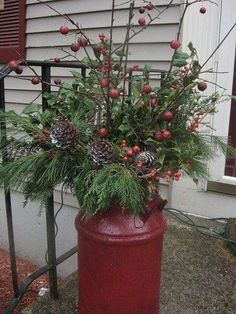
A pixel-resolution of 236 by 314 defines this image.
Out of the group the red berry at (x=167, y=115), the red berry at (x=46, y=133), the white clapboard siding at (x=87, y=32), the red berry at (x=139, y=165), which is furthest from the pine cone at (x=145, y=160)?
the white clapboard siding at (x=87, y=32)

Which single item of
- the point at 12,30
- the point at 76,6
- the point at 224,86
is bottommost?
the point at 224,86

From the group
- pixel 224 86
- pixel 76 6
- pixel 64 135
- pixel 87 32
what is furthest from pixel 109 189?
pixel 76 6

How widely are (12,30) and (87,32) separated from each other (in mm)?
965

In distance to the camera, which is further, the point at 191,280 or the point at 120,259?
the point at 191,280

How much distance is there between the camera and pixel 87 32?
3.08m

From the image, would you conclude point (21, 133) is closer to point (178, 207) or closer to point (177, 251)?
point (177, 251)

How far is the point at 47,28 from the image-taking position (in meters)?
3.34

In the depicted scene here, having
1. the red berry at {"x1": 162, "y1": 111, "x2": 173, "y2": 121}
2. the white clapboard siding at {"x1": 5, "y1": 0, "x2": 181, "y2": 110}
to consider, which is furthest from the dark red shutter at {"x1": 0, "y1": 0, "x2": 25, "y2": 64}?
the red berry at {"x1": 162, "y1": 111, "x2": 173, "y2": 121}

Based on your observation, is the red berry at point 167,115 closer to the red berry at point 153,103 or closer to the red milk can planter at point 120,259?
the red berry at point 153,103

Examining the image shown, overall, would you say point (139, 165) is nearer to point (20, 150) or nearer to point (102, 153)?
point (102, 153)

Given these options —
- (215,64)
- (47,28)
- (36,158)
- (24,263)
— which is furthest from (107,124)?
(24,263)

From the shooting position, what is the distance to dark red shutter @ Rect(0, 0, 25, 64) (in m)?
3.53

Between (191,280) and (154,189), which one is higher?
(154,189)

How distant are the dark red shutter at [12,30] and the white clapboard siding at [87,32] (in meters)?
0.06
